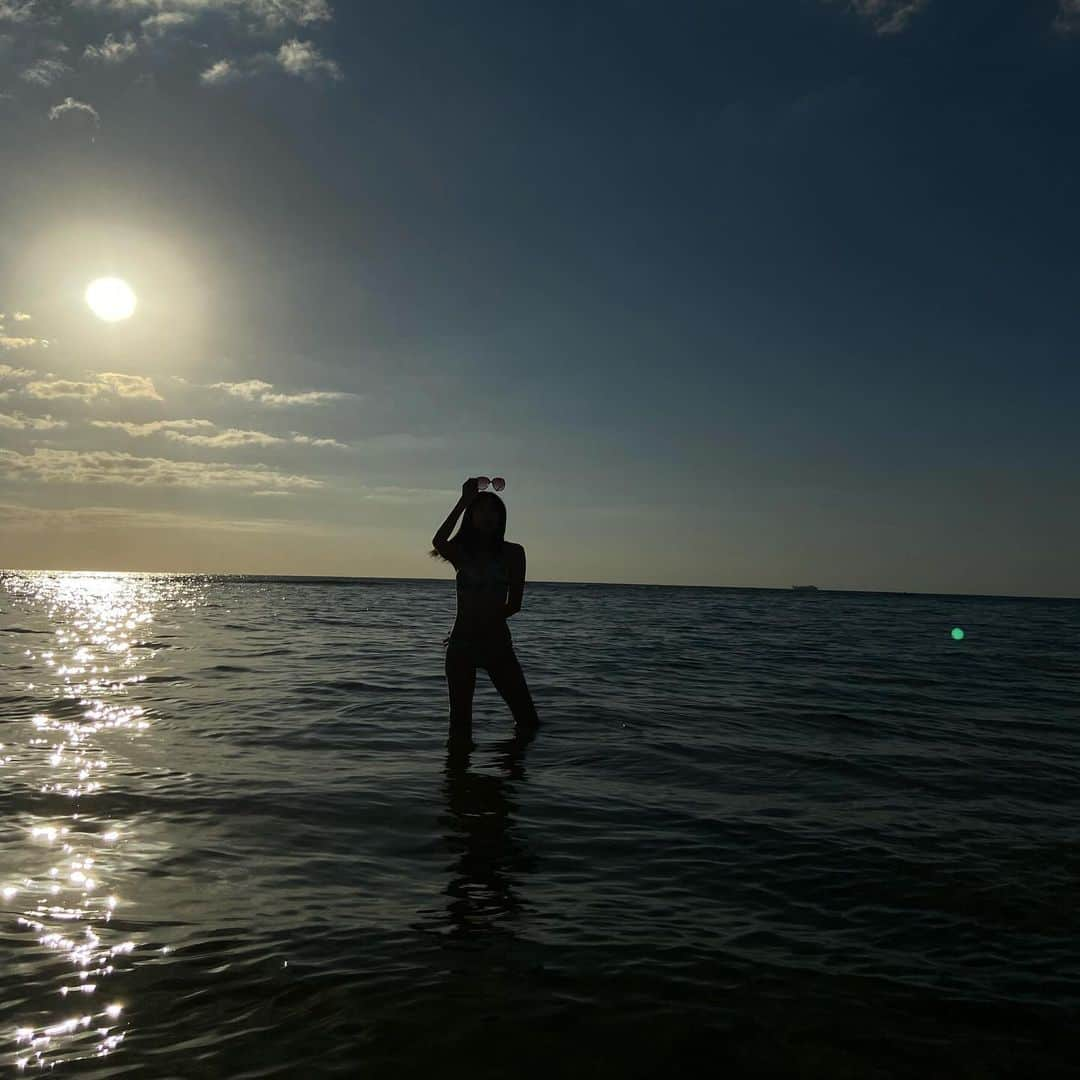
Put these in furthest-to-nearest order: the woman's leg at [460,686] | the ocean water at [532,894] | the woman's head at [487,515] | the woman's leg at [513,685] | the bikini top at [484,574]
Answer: the woman's leg at [513,685] → the woman's leg at [460,686] → the bikini top at [484,574] → the woman's head at [487,515] → the ocean water at [532,894]

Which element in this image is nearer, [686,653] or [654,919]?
[654,919]

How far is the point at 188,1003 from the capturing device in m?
3.80

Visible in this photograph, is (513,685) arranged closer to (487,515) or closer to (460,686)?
(460,686)

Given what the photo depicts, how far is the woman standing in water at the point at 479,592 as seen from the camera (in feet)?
29.7

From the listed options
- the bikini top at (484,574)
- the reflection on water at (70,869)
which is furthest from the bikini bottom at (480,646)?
the reflection on water at (70,869)

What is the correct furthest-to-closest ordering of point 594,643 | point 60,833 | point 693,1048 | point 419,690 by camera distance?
point 594,643, point 419,690, point 60,833, point 693,1048

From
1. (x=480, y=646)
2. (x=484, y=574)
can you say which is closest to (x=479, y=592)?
(x=484, y=574)

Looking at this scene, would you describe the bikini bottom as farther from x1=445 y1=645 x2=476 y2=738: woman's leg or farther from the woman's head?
the woman's head

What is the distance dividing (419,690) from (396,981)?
10.9 m

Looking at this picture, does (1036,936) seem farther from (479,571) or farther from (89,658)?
(89,658)

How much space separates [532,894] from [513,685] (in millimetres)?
4605

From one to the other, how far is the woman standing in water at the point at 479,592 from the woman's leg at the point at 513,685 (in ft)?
0.05

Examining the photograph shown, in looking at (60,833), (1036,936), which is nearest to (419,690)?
(60,833)

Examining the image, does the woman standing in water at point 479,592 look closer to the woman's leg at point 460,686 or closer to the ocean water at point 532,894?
the woman's leg at point 460,686
